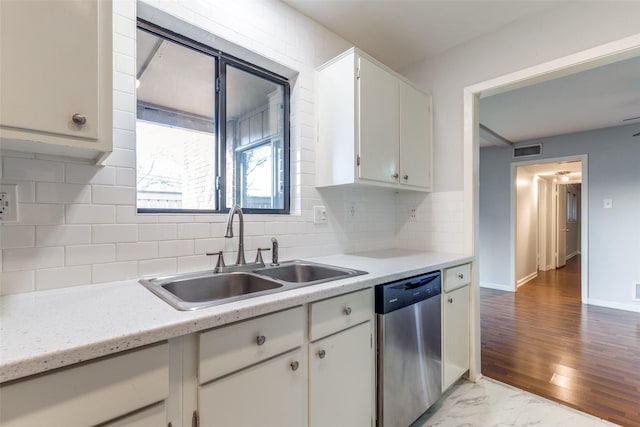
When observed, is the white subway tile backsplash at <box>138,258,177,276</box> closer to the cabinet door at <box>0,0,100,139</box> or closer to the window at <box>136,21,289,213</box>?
the window at <box>136,21,289,213</box>

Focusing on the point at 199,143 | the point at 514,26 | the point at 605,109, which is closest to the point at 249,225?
the point at 199,143

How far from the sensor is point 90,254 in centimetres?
124

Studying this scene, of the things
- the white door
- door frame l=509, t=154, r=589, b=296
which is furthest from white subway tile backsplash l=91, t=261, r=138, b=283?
the white door

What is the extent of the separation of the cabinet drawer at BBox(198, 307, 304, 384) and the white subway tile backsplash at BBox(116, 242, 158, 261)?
665mm

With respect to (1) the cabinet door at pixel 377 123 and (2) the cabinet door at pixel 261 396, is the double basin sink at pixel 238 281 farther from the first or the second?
(1) the cabinet door at pixel 377 123

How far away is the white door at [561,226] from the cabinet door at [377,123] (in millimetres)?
7280

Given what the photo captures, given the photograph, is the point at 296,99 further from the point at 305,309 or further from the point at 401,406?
the point at 401,406

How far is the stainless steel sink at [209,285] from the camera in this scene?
1.32 meters

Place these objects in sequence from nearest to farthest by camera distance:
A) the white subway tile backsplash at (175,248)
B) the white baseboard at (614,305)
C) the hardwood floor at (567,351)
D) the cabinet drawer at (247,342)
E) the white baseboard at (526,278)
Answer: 1. the cabinet drawer at (247,342)
2. the white subway tile backsplash at (175,248)
3. the hardwood floor at (567,351)
4. the white baseboard at (614,305)
5. the white baseboard at (526,278)

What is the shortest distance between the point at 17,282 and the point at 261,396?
0.97 m

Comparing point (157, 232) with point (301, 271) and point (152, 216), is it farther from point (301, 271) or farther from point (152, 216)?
point (301, 271)

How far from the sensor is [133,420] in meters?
0.79

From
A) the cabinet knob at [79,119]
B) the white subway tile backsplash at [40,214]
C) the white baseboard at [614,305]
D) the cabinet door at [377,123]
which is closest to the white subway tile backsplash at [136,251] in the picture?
the white subway tile backsplash at [40,214]

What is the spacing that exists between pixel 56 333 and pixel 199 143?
125 centimetres
